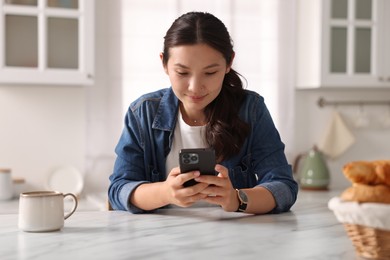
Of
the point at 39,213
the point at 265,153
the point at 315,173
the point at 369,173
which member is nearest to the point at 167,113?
the point at 265,153

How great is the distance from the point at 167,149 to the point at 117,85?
1.48 metres

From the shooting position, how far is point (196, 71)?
1560 mm

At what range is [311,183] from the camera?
10.9 feet

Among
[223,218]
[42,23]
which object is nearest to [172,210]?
[223,218]

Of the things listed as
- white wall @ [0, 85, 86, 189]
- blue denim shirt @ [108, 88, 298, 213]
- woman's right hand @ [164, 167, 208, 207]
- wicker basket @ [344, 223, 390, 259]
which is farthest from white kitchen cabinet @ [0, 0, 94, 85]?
wicker basket @ [344, 223, 390, 259]

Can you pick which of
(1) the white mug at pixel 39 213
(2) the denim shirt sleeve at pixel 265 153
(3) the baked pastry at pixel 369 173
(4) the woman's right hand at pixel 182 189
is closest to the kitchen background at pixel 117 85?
(2) the denim shirt sleeve at pixel 265 153

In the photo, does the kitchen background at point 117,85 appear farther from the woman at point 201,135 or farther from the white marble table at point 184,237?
the white marble table at point 184,237

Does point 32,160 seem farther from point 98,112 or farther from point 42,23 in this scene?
point 42,23

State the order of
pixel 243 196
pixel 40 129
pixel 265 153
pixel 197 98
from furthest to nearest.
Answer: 1. pixel 40 129
2. pixel 265 153
3. pixel 197 98
4. pixel 243 196

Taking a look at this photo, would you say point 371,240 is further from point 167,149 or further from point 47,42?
point 47,42

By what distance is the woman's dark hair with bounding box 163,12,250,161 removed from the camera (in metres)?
1.59

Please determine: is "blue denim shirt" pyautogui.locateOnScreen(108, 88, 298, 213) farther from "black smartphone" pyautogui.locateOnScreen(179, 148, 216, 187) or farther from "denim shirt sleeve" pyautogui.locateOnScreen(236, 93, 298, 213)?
"black smartphone" pyautogui.locateOnScreen(179, 148, 216, 187)

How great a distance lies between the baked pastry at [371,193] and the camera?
0.91 m

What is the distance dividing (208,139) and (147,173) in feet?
0.70
